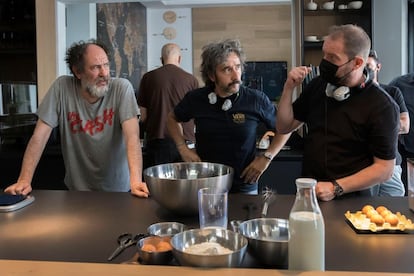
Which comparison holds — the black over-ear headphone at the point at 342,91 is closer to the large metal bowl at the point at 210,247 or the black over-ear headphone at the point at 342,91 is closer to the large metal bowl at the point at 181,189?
the large metal bowl at the point at 181,189

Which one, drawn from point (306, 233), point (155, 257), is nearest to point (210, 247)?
point (155, 257)

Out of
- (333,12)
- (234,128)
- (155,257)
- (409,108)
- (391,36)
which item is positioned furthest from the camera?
(333,12)

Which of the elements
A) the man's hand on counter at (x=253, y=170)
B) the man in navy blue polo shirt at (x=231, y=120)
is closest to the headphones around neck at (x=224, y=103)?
the man in navy blue polo shirt at (x=231, y=120)

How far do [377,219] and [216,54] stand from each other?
122 centimetres

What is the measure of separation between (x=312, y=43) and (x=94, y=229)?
11.2 ft

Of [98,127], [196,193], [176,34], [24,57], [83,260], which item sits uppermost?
[176,34]

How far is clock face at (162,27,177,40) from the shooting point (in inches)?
247

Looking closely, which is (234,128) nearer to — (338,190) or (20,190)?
(338,190)

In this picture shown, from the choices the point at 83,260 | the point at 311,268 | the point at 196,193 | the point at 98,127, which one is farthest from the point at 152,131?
the point at 311,268

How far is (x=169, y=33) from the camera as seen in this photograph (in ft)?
20.6

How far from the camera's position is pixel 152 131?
12.0 feet

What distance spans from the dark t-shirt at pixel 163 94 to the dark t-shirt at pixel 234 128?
1.36 meters

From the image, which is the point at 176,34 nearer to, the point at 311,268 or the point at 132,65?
the point at 132,65

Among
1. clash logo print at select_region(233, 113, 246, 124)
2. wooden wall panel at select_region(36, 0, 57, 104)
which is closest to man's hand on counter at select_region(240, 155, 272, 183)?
clash logo print at select_region(233, 113, 246, 124)
